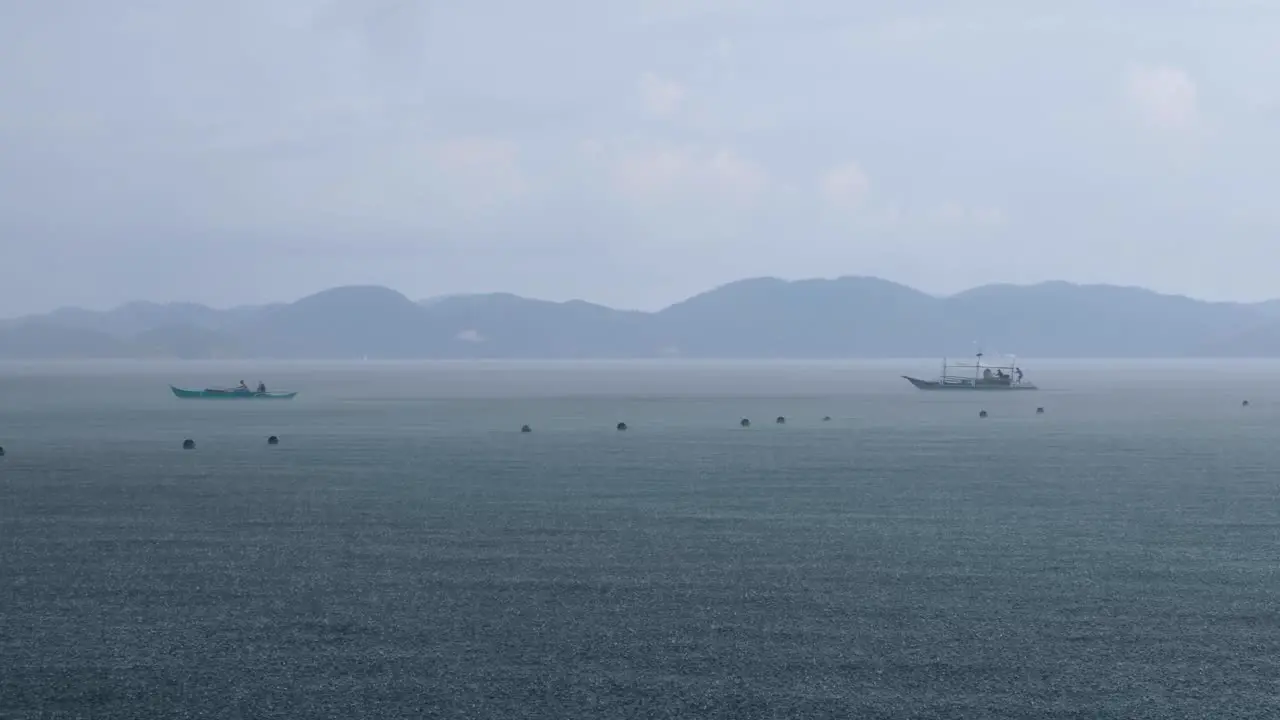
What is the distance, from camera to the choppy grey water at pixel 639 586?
66.4 ft

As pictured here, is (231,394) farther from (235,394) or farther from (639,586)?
(639,586)

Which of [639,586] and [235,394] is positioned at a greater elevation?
A: [235,394]

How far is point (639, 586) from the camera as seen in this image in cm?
2859

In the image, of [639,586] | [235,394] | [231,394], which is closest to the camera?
[639,586]

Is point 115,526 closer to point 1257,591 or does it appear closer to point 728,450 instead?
point 1257,591

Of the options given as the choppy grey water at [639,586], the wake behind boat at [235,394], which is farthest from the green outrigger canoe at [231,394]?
the choppy grey water at [639,586]

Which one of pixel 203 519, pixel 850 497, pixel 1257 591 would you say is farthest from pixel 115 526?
pixel 1257 591

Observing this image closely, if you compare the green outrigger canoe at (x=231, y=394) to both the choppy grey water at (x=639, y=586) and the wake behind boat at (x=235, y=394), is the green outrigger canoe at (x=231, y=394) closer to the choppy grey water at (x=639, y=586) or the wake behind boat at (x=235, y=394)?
the wake behind boat at (x=235, y=394)

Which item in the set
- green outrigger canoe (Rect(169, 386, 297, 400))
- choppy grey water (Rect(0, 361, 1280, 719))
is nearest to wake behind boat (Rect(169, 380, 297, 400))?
green outrigger canoe (Rect(169, 386, 297, 400))

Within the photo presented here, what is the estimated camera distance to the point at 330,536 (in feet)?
121

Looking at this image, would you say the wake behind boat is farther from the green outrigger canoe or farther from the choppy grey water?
the choppy grey water

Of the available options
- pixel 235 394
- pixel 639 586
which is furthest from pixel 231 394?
pixel 639 586

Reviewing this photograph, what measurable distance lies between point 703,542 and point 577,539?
11.6 ft

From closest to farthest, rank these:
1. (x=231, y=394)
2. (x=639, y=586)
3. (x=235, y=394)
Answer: (x=639, y=586) < (x=231, y=394) < (x=235, y=394)
